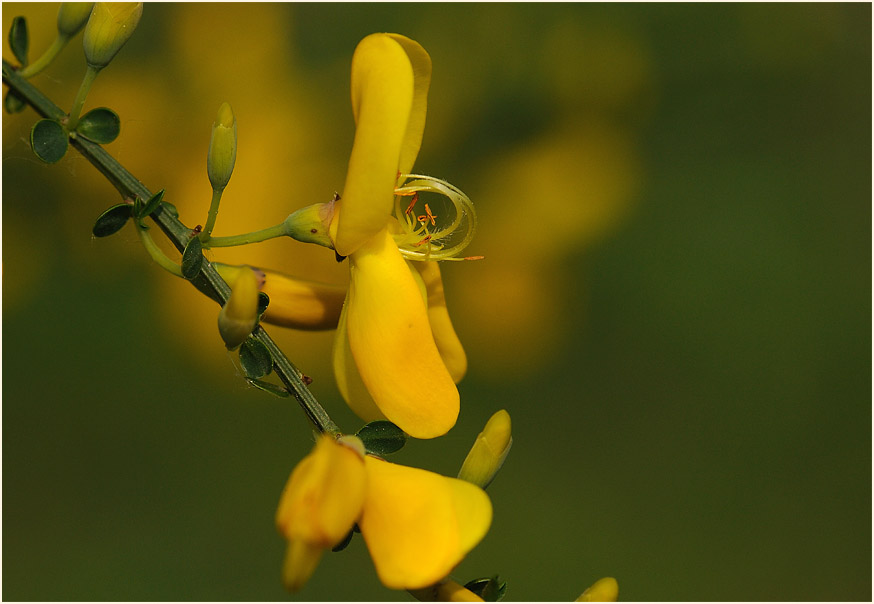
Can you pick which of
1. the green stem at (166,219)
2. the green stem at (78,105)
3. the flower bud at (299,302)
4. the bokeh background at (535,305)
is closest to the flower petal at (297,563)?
the green stem at (166,219)

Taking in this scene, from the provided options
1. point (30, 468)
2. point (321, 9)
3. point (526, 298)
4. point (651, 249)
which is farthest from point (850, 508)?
point (30, 468)

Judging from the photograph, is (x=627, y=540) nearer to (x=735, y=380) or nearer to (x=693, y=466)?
(x=693, y=466)

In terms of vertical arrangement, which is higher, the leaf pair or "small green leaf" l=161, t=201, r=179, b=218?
the leaf pair

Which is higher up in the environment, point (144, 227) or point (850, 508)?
point (144, 227)

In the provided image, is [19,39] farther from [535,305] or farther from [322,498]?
[535,305]

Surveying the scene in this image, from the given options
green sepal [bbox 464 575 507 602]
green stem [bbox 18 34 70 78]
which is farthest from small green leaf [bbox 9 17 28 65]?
green sepal [bbox 464 575 507 602]

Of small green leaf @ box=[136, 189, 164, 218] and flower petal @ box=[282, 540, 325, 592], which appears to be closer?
flower petal @ box=[282, 540, 325, 592]

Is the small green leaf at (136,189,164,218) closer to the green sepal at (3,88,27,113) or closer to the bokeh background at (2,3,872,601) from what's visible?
the green sepal at (3,88,27,113)
